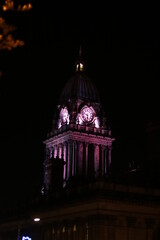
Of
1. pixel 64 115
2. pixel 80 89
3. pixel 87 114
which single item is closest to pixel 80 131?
pixel 87 114

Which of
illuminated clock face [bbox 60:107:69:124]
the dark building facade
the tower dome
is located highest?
the tower dome

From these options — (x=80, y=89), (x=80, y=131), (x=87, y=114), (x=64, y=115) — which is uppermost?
(x=80, y=89)

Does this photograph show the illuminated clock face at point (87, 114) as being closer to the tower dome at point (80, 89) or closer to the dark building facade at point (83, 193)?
the dark building facade at point (83, 193)

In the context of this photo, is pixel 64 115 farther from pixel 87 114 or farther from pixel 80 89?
pixel 80 89

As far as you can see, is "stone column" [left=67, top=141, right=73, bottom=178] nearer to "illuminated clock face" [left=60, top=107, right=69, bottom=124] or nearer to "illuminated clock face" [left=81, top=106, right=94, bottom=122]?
"illuminated clock face" [left=60, top=107, right=69, bottom=124]

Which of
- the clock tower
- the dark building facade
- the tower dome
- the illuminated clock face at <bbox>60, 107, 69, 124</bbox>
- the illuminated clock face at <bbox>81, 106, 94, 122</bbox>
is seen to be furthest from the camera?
the tower dome

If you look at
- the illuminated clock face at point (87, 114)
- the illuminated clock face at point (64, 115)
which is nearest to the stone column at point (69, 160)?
the illuminated clock face at point (64, 115)

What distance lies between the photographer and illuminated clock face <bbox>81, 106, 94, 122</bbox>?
118 m

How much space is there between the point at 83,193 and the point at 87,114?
159 ft

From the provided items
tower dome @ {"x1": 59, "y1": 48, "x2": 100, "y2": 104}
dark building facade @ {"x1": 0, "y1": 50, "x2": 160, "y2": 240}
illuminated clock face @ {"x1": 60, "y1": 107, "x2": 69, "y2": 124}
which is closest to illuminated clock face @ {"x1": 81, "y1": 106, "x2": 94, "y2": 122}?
dark building facade @ {"x1": 0, "y1": 50, "x2": 160, "y2": 240}

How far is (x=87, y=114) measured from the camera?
11962 centimetres

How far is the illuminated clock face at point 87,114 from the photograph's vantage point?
118062mm

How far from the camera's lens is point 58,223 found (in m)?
77.4

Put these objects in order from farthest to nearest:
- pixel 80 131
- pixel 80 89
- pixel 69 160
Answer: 1. pixel 80 89
2. pixel 80 131
3. pixel 69 160
